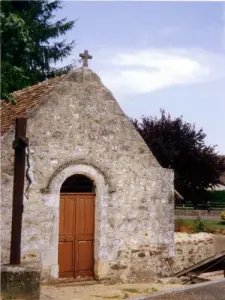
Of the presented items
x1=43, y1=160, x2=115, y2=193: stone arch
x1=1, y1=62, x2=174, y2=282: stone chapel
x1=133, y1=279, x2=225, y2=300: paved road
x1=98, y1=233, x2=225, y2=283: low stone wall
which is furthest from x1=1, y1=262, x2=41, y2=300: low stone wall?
x1=98, y1=233, x2=225, y2=283: low stone wall

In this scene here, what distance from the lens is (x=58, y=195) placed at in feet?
32.0

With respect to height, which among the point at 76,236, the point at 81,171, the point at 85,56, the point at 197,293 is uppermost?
the point at 85,56

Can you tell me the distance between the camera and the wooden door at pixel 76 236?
9.96m

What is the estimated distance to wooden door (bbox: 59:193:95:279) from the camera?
996 cm

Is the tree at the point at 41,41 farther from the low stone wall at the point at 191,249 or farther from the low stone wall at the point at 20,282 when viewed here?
the low stone wall at the point at 20,282

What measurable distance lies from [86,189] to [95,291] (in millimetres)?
2559

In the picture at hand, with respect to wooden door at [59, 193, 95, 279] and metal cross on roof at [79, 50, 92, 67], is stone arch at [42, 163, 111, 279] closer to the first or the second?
wooden door at [59, 193, 95, 279]

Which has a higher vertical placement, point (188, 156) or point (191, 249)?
point (188, 156)

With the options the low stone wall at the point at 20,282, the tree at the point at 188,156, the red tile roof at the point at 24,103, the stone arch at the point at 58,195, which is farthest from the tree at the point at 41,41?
the low stone wall at the point at 20,282

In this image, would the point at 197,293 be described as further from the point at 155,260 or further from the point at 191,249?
the point at 191,249

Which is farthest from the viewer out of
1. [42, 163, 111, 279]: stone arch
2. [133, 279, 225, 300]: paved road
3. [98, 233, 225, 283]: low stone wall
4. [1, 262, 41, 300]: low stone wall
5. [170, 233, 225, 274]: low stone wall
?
[170, 233, 225, 274]: low stone wall

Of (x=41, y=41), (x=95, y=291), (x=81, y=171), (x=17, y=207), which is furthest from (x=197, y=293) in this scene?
(x=41, y=41)

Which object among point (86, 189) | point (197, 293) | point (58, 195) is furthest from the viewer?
point (86, 189)

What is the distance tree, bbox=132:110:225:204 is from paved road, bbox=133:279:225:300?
17.1m
